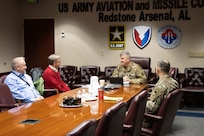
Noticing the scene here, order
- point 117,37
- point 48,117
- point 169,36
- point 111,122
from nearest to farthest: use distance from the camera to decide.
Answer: point 111,122
point 48,117
point 169,36
point 117,37

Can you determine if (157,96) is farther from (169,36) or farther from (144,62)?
(169,36)

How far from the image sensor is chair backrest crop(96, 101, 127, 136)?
225cm

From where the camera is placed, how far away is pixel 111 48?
27.6ft

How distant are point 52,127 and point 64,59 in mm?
6236

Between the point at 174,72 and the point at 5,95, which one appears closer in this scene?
the point at 5,95

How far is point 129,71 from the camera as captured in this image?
5965 millimetres

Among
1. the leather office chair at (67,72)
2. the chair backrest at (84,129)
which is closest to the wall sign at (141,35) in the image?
the leather office chair at (67,72)

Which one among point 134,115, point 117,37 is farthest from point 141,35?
point 134,115

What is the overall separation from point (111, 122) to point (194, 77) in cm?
576

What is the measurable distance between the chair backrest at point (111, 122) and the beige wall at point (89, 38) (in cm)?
560

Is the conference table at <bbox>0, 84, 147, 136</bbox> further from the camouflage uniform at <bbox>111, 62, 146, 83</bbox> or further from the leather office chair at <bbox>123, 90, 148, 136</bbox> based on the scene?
the camouflage uniform at <bbox>111, 62, 146, 83</bbox>

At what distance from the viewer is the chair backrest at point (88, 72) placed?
8.36 m

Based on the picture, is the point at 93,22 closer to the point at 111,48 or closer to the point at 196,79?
the point at 111,48

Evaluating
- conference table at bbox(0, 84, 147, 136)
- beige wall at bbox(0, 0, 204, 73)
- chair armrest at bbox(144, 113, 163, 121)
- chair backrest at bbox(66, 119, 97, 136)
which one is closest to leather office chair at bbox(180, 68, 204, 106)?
beige wall at bbox(0, 0, 204, 73)
